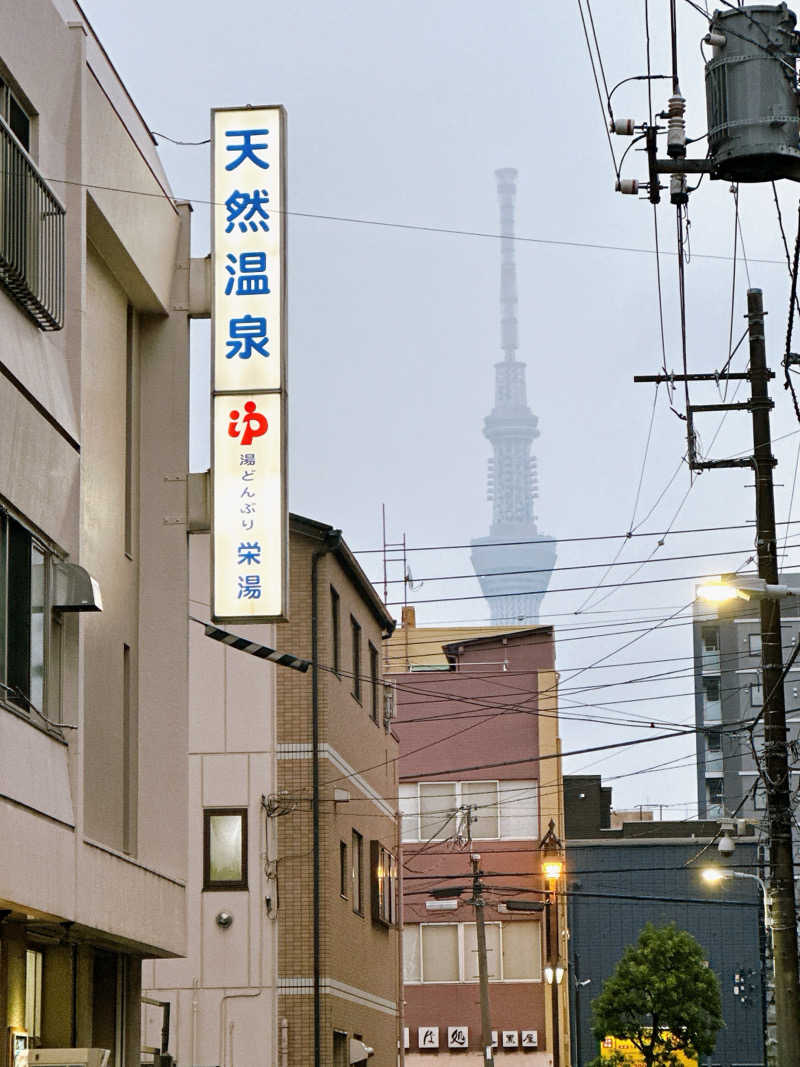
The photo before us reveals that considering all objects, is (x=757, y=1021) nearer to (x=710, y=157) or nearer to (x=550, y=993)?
(x=550, y=993)

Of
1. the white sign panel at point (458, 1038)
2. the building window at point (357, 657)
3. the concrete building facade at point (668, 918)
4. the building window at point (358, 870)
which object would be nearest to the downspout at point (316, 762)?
the building window at point (358, 870)

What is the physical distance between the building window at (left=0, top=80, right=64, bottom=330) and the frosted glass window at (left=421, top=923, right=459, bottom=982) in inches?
1662

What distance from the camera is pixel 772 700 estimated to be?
26219 millimetres

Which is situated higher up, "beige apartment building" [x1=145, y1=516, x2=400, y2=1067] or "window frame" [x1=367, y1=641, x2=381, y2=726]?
"window frame" [x1=367, y1=641, x2=381, y2=726]

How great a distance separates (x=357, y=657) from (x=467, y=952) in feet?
73.5

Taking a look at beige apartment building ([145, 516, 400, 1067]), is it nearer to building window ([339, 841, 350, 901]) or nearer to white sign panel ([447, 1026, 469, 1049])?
building window ([339, 841, 350, 901])

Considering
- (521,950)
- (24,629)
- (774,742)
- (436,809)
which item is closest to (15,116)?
(24,629)

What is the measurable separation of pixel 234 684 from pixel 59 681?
14.9 metres

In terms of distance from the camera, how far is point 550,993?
55.6 metres

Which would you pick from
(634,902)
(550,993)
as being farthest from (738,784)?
(550,993)

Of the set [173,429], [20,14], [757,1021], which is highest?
[20,14]

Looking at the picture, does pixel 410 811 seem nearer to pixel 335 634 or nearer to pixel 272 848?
pixel 335 634

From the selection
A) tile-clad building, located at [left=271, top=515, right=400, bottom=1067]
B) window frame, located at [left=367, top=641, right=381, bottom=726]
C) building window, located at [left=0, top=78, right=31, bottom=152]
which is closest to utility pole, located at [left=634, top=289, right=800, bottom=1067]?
tile-clad building, located at [left=271, top=515, right=400, bottom=1067]

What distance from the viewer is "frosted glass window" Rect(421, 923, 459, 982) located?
56.5 meters
